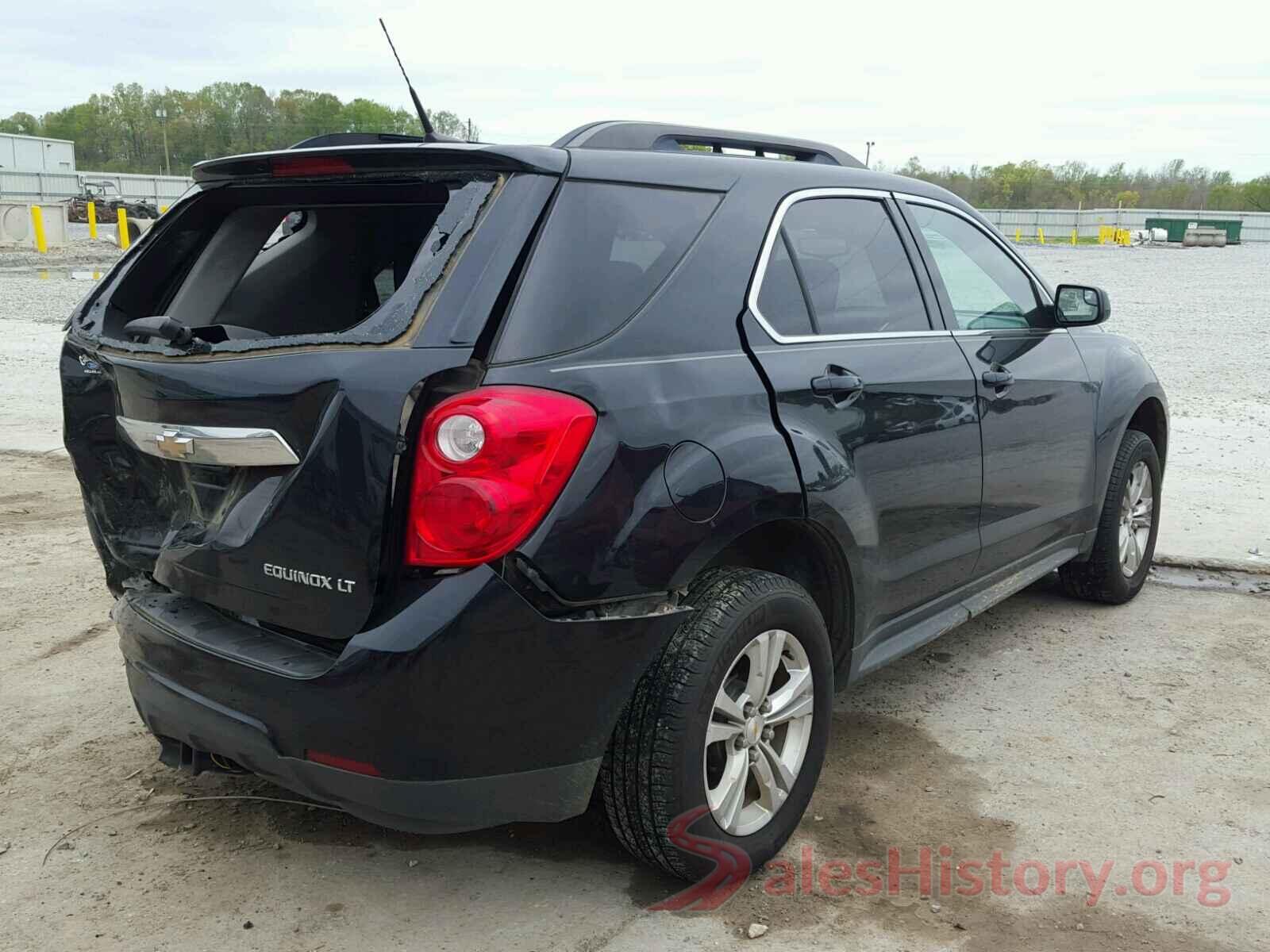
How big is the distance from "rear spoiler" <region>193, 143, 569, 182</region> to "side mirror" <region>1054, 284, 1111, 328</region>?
2.47 meters

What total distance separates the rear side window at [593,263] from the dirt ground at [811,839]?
1398mm

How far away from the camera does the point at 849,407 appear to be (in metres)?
3.33

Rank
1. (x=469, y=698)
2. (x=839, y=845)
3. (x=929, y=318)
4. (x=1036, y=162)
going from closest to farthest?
(x=469, y=698)
(x=839, y=845)
(x=929, y=318)
(x=1036, y=162)

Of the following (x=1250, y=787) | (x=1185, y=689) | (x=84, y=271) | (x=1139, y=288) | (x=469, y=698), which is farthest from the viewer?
(x=1139, y=288)

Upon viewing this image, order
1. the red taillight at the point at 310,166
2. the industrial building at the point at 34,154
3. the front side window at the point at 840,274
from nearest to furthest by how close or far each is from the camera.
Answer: the red taillight at the point at 310,166 → the front side window at the point at 840,274 → the industrial building at the point at 34,154

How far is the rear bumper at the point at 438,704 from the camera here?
2.50 metres

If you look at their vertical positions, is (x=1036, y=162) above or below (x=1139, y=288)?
above

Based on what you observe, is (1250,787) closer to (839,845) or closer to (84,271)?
(839,845)

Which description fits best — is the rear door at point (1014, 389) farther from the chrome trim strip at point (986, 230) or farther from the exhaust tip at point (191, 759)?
the exhaust tip at point (191, 759)

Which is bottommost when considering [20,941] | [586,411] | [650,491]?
[20,941]

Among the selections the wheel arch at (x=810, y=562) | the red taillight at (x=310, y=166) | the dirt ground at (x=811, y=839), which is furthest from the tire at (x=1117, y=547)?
the red taillight at (x=310, y=166)

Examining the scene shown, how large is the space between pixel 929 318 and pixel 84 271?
76.8 feet

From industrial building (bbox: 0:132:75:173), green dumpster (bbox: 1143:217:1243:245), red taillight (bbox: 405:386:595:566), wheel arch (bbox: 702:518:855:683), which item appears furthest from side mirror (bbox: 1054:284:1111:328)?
industrial building (bbox: 0:132:75:173)

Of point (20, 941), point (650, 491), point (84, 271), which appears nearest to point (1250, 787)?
point (650, 491)
